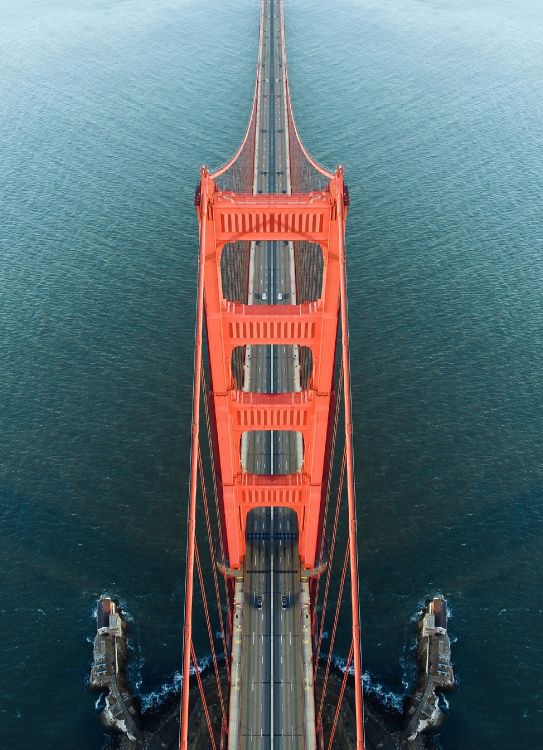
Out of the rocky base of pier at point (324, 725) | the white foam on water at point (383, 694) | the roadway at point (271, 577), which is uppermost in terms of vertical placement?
the roadway at point (271, 577)

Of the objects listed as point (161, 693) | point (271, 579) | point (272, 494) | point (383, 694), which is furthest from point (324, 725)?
point (272, 494)

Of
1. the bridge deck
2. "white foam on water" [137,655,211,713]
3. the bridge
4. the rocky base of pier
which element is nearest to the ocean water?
"white foam on water" [137,655,211,713]

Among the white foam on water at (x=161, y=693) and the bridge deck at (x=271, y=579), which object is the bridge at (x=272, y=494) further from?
the white foam on water at (x=161, y=693)

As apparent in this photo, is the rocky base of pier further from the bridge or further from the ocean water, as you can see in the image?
the ocean water

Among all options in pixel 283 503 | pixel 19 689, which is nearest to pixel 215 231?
pixel 283 503

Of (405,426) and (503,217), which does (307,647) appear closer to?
(405,426)

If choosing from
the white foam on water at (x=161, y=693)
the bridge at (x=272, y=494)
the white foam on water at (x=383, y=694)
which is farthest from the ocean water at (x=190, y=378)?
the bridge at (x=272, y=494)
